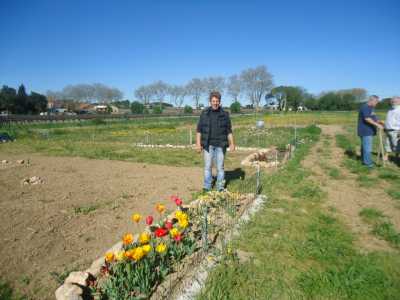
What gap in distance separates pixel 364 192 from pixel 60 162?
30.1 feet

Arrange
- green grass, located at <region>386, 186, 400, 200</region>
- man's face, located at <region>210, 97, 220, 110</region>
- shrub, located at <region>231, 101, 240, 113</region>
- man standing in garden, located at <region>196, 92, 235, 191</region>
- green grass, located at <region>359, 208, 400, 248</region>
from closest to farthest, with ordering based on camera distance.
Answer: green grass, located at <region>359, 208, 400, 248</region> → man's face, located at <region>210, 97, 220, 110</region> → man standing in garden, located at <region>196, 92, 235, 191</region> → green grass, located at <region>386, 186, 400, 200</region> → shrub, located at <region>231, 101, 240, 113</region>

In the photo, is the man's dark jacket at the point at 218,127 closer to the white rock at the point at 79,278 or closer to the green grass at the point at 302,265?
the green grass at the point at 302,265

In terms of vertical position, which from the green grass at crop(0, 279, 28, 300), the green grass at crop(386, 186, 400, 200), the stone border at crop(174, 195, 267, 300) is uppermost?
the green grass at crop(386, 186, 400, 200)

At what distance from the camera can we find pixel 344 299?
2434 mm

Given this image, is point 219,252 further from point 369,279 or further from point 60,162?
point 60,162

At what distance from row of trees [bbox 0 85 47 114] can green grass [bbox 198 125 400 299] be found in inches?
2641

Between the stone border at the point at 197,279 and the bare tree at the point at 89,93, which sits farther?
the bare tree at the point at 89,93

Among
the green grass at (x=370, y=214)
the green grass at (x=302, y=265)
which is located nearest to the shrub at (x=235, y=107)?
the green grass at (x=370, y=214)

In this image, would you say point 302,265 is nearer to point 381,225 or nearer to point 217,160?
point 381,225

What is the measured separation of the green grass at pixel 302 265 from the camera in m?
2.50

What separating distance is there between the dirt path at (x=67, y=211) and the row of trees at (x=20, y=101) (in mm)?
59428

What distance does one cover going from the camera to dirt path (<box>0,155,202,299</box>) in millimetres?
3113

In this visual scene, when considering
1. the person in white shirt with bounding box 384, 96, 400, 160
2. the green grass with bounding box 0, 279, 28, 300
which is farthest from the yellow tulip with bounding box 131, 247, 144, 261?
the person in white shirt with bounding box 384, 96, 400, 160

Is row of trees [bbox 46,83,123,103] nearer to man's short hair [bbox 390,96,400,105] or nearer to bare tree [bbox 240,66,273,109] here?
bare tree [bbox 240,66,273,109]
